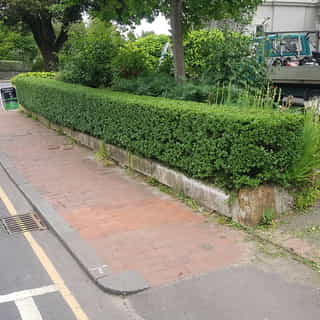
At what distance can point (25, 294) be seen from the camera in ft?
13.8

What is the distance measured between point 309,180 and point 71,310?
11.7ft

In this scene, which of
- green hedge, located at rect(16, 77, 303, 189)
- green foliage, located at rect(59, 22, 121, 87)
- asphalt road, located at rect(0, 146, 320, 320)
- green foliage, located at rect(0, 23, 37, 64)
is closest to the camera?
asphalt road, located at rect(0, 146, 320, 320)

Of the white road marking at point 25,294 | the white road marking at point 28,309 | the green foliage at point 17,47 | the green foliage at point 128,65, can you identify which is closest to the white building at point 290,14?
the green foliage at point 128,65

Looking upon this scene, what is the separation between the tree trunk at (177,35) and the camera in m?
9.68

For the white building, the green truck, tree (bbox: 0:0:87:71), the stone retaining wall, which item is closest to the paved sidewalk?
the stone retaining wall

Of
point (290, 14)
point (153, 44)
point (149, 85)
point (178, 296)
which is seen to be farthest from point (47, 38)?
point (178, 296)

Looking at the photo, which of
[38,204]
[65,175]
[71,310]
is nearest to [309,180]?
[71,310]

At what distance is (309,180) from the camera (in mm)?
5836

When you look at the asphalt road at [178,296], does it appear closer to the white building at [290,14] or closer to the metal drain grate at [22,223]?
the metal drain grate at [22,223]

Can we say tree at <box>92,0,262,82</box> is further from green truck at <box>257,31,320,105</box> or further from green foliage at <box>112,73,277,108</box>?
green truck at <box>257,31,320,105</box>

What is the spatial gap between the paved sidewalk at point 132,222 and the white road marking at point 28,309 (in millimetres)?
923

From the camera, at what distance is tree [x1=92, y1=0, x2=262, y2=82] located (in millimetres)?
9672

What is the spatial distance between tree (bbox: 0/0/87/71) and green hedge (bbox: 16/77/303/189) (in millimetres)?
16431

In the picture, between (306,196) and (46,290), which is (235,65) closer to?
(306,196)
